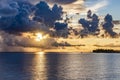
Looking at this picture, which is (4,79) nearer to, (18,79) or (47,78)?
(18,79)

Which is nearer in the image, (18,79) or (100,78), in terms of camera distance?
(18,79)

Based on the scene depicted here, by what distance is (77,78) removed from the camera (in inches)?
5886

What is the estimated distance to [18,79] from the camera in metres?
140

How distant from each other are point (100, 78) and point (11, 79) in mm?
40522

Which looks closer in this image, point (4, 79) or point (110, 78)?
point (4, 79)

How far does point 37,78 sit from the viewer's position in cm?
14688

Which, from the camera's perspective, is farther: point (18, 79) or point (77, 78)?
point (77, 78)

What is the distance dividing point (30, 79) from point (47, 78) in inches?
299

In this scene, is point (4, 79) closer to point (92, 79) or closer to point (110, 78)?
point (92, 79)

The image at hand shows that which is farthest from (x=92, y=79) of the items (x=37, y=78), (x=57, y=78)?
(x=37, y=78)

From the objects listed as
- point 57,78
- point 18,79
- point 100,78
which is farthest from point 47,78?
point 100,78

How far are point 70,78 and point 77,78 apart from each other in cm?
332

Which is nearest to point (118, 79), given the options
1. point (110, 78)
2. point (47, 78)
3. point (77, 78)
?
point (110, 78)

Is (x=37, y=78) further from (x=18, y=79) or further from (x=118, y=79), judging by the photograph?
(x=118, y=79)
